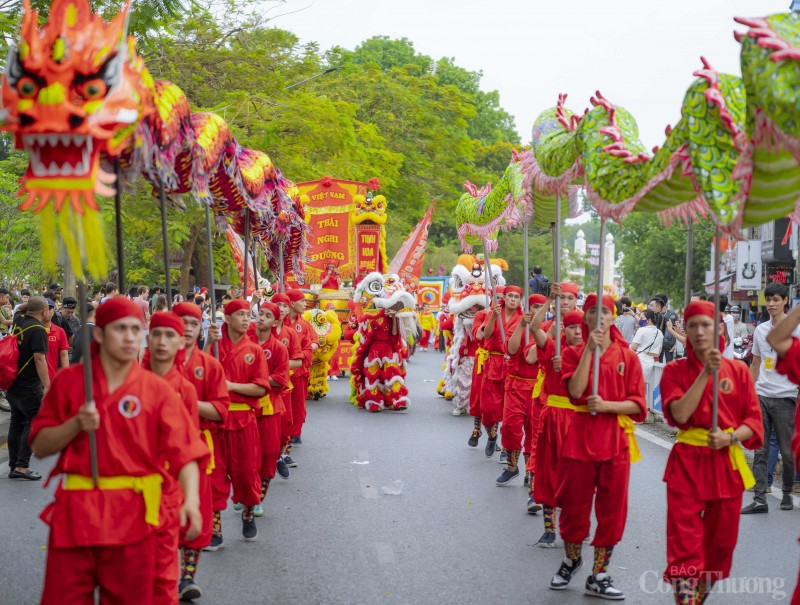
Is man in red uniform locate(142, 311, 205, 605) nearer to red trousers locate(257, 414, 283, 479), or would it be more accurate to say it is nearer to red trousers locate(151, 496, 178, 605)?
red trousers locate(151, 496, 178, 605)

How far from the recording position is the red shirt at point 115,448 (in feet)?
14.6

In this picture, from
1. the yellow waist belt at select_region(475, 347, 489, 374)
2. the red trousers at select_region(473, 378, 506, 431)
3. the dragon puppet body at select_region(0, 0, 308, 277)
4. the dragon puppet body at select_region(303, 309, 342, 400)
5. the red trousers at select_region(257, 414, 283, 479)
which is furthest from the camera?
the dragon puppet body at select_region(303, 309, 342, 400)

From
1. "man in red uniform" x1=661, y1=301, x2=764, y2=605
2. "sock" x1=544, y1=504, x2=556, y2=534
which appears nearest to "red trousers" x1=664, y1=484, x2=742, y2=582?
"man in red uniform" x1=661, y1=301, x2=764, y2=605

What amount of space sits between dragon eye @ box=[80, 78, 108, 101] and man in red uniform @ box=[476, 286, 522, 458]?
22.9ft

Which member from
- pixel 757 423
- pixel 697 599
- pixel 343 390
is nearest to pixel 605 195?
pixel 757 423

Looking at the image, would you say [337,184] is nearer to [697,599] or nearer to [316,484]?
[316,484]

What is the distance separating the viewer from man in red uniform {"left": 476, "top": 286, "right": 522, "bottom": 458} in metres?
11.2

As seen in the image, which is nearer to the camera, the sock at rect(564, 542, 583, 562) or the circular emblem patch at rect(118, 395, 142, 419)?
the circular emblem patch at rect(118, 395, 142, 419)

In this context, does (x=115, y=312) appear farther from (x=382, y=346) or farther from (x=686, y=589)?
(x=382, y=346)

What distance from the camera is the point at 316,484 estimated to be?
34.7 feet

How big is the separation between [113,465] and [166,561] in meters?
0.75

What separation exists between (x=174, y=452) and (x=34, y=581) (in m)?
2.86

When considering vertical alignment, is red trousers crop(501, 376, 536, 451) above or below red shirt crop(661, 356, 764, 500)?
below

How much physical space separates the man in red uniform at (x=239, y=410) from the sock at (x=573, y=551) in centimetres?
239
